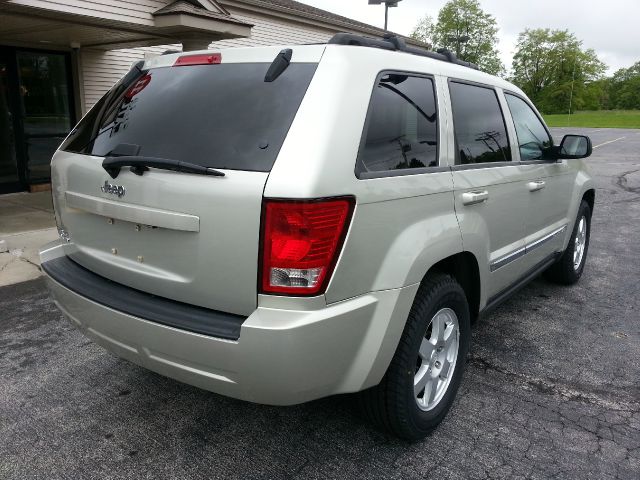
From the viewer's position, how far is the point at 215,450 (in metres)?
2.58

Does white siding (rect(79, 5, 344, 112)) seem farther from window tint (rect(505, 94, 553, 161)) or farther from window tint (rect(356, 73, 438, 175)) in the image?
window tint (rect(356, 73, 438, 175))

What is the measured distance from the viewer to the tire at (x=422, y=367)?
7.91 ft

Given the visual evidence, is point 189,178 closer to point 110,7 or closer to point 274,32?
point 110,7

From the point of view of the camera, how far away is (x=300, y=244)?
6.51 feet

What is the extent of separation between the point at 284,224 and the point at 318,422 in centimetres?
134

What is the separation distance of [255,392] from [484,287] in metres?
1.61

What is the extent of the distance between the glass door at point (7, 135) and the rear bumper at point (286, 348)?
879cm

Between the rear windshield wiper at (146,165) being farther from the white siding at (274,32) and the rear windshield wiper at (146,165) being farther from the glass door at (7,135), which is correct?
the white siding at (274,32)

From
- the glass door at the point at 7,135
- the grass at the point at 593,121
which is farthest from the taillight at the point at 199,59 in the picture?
the grass at the point at 593,121

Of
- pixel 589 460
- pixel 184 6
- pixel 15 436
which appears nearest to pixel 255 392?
pixel 15 436

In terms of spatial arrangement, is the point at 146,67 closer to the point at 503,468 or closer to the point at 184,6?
the point at 503,468

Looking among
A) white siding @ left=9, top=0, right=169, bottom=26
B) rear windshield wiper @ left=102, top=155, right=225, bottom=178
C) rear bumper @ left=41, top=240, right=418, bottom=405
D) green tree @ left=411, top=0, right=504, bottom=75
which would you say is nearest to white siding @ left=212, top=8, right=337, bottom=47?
white siding @ left=9, top=0, right=169, bottom=26

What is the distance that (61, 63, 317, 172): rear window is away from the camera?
7.01 feet

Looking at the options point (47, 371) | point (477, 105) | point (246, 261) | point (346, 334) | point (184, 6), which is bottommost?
point (47, 371)
